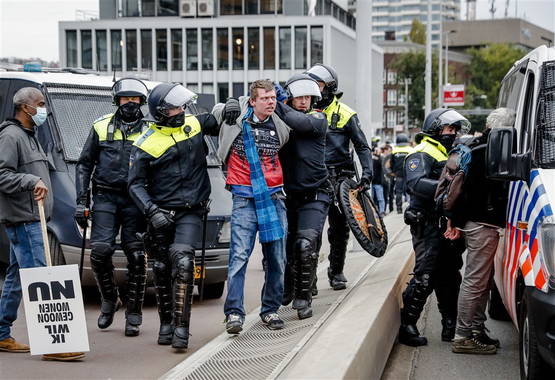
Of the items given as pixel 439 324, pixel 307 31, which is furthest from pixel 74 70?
pixel 307 31

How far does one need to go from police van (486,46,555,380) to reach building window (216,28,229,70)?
6772 centimetres

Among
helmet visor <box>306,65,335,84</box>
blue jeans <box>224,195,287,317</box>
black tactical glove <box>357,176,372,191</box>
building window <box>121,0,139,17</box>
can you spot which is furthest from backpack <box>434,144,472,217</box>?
building window <box>121,0,139,17</box>

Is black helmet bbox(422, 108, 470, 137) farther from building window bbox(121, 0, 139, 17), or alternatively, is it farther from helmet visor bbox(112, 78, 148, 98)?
building window bbox(121, 0, 139, 17)

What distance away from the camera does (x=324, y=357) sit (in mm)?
5398

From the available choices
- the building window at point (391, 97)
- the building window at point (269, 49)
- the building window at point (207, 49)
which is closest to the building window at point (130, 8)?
the building window at point (207, 49)

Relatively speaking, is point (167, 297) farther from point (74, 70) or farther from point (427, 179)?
point (74, 70)

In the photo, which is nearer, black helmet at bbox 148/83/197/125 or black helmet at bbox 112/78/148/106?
black helmet at bbox 148/83/197/125

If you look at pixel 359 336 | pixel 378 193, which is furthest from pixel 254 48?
pixel 359 336

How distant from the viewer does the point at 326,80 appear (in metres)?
8.76

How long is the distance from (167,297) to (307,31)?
65350 millimetres

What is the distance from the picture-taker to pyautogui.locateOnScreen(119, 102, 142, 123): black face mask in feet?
26.7

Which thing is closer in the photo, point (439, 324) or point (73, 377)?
point (73, 377)

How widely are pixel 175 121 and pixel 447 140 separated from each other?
2.25m

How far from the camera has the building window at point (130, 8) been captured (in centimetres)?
7506
